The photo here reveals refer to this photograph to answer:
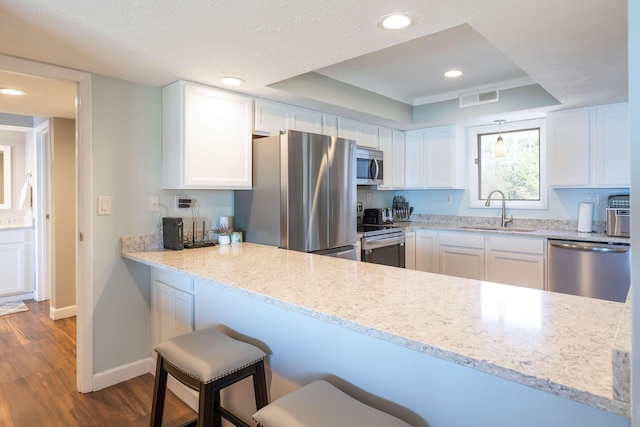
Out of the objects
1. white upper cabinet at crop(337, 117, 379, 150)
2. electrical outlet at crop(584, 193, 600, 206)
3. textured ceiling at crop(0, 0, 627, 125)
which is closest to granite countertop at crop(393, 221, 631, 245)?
electrical outlet at crop(584, 193, 600, 206)

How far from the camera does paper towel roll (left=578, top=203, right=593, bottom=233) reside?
356cm

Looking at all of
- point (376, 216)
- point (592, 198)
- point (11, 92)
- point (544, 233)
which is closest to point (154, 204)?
point (11, 92)

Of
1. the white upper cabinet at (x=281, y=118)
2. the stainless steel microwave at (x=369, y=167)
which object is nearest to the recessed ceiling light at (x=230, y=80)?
the white upper cabinet at (x=281, y=118)

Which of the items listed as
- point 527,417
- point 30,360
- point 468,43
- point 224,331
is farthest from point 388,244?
point 30,360

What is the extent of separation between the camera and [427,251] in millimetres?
4277

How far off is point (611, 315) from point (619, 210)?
274 cm

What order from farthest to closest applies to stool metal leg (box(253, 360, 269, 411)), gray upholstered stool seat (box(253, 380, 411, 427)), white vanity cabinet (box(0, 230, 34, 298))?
white vanity cabinet (box(0, 230, 34, 298)) → stool metal leg (box(253, 360, 269, 411)) → gray upholstered stool seat (box(253, 380, 411, 427))

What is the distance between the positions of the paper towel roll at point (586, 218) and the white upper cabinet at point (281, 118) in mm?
2618

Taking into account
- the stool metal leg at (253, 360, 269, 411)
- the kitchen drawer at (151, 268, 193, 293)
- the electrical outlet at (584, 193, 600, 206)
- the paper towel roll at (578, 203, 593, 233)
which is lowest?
the stool metal leg at (253, 360, 269, 411)

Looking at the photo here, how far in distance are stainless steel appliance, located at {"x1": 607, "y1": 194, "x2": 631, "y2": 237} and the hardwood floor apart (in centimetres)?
364

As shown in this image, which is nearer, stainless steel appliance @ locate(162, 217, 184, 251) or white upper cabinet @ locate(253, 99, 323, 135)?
stainless steel appliance @ locate(162, 217, 184, 251)

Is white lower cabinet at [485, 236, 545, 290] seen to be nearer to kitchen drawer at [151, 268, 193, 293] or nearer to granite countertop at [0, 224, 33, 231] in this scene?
kitchen drawer at [151, 268, 193, 293]

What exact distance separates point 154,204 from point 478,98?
323cm

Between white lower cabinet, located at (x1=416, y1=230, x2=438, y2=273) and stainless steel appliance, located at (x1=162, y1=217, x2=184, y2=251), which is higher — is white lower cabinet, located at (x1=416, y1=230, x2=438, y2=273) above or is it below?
below
